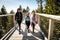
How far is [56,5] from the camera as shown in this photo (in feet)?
129

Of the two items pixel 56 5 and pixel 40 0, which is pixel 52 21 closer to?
pixel 56 5

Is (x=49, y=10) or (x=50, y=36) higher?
(x=50, y=36)

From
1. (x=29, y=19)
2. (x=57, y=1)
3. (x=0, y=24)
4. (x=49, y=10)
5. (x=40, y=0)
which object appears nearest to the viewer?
(x=0, y=24)

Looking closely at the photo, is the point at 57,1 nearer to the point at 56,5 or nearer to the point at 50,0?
the point at 56,5

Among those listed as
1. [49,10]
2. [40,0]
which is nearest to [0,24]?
[49,10]

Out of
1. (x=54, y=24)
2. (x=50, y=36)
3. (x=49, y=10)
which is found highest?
(x=54, y=24)

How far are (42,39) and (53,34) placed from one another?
2104 millimetres

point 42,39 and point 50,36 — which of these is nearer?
point 50,36

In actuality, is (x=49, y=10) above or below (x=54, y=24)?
below

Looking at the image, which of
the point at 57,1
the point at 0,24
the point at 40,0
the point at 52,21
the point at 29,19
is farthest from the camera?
the point at 40,0

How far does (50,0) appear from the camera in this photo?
142 feet

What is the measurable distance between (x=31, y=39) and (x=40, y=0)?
49539mm

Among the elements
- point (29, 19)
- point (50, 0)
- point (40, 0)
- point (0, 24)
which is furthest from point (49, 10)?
point (0, 24)

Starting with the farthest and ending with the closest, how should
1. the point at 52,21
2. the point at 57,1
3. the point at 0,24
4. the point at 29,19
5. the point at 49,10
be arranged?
the point at 49,10, the point at 57,1, the point at 29,19, the point at 0,24, the point at 52,21
